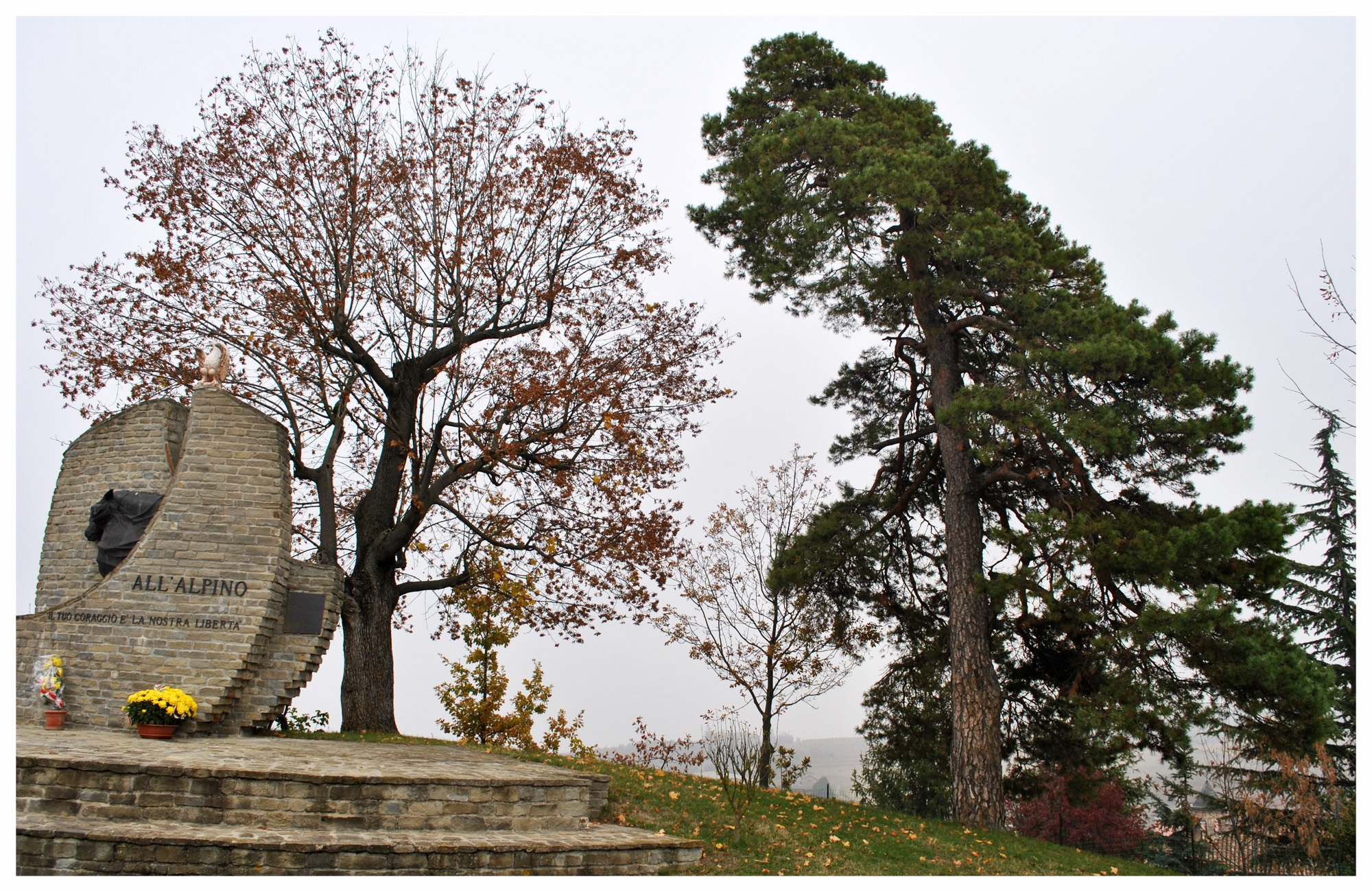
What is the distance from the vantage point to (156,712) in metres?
8.92

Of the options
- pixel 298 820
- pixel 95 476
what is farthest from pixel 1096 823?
pixel 95 476

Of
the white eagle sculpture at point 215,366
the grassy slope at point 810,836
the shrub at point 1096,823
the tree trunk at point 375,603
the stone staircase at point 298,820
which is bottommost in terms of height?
the shrub at point 1096,823

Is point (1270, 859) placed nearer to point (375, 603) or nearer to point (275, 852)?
point (375, 603)

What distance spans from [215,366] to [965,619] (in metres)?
9.90

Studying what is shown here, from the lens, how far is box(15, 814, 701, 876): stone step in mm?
5859

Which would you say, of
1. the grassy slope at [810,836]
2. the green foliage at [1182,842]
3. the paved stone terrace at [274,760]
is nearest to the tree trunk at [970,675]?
the grassy slope at [810,836]

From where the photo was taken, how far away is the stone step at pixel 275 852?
586 cm

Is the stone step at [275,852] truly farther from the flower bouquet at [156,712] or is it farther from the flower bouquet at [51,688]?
the flower bouquet at [51,688]

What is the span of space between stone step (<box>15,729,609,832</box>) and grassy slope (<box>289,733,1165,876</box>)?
1.02 meters

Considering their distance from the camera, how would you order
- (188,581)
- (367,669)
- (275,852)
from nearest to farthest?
(275,852) < (188,581) < (367,669)

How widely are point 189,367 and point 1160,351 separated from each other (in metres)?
12.2

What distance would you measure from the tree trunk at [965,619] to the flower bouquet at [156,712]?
344 inches

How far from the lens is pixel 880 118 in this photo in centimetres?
1272

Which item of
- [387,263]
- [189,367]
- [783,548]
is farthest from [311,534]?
[783,548]
